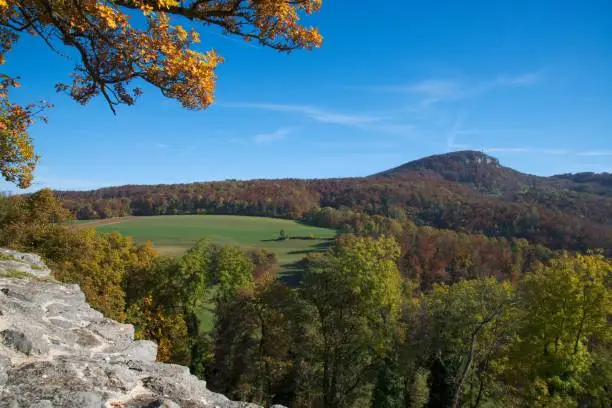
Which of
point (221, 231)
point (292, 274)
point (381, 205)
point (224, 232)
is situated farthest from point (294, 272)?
point (381, 205)

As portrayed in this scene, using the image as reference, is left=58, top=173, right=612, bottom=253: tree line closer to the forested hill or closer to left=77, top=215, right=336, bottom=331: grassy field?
the forested hill

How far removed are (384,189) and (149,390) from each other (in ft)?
435

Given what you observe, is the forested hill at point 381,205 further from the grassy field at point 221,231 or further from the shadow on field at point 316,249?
the shadow on field at point 316,249

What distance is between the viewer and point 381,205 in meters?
122

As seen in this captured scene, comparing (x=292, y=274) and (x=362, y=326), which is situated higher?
(x=362, y=326)

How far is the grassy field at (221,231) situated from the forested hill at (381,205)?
26.6 feet

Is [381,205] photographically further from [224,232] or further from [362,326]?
[362,326]

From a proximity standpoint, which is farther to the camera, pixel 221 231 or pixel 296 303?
pixel 221 231

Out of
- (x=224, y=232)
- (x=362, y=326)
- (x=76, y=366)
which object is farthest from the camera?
(x=224, y=232)

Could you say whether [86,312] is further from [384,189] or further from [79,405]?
[384,189]

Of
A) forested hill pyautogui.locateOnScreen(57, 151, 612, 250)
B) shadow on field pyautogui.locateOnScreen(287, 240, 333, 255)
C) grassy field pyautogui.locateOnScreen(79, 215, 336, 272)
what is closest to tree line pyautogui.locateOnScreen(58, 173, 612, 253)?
forested hill pyautogui.locateOnScreen(57, 151, 612, 250)

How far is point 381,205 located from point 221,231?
54.1 meters

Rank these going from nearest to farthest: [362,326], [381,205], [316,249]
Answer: [362,326] → [316,249] → [381,205]

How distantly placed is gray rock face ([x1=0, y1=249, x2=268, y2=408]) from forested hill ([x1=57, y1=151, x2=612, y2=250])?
267 ft
